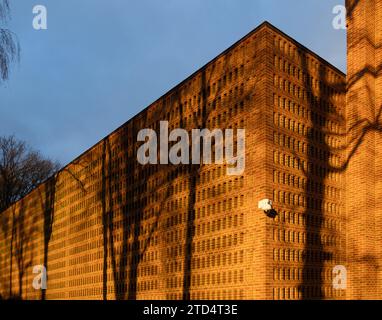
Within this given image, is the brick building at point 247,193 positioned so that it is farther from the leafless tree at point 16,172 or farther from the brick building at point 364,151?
the leafless tree at point 16,172

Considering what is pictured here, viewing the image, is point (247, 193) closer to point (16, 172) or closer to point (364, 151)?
point (364, 151)

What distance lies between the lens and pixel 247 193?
16.9 m

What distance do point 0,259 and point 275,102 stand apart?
30.4 metres

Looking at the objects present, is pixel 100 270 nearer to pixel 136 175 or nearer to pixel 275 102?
pixel 136 175

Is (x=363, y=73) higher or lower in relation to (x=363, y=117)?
higher

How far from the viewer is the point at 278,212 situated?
54.5 ft

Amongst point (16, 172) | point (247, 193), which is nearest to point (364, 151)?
point (247, 193)

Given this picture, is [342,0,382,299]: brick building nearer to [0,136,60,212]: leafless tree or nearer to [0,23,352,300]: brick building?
[0,23,352,300]: brick building

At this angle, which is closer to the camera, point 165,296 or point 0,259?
point 165,296

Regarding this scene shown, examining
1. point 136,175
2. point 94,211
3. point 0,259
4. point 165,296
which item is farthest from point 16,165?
point 165,296

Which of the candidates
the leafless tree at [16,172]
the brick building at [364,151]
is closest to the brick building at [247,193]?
the brick building at [364,151]

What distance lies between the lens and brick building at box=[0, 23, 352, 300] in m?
16.7

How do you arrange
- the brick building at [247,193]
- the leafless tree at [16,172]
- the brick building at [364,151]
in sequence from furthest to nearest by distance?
the leafless tree at [16,172] < the brick building at [364,151] < the brick building at [247,193]

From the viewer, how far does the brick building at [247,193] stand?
54.6 feet
